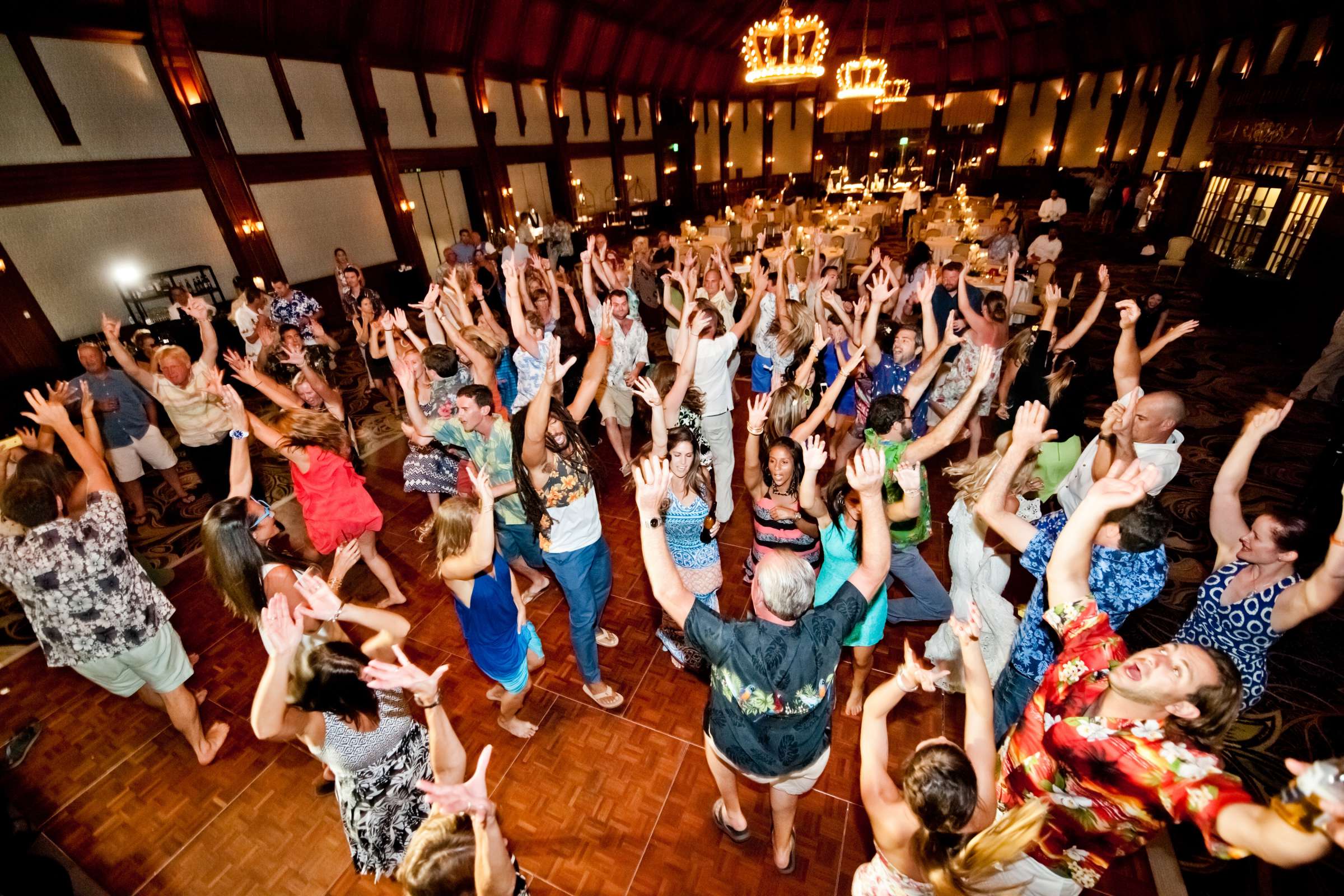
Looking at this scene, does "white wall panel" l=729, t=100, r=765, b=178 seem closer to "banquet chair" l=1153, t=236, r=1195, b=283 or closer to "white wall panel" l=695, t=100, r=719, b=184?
"white wall panel" l=695, t=100, r=719, b=184

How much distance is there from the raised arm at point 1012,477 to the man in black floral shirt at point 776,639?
2.22ft

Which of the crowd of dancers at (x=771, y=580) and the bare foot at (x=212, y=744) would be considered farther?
the bare foot at (x=212, y=744)

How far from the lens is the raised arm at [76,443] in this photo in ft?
7.48

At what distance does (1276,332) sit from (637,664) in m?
9.58

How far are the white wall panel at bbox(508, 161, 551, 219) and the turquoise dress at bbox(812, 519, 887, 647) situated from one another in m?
12.5

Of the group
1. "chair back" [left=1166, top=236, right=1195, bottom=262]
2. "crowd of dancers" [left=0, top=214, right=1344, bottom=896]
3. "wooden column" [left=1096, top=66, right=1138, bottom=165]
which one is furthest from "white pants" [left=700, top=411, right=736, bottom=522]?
"wooden column" [left=1096, top=66, right=1138, bottom=165]

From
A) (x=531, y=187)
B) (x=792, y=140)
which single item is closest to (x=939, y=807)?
(x=531, y=187)

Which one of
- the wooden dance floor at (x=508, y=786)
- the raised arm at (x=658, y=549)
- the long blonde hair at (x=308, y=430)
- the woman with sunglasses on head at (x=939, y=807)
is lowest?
the wooden dance floor at (x=508, y=786)

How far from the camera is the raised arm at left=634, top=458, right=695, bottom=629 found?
59.7 inches

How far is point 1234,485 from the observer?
2170 millimetres

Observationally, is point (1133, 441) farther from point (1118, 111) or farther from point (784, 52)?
point (1118, 111)

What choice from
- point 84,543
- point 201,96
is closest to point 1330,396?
point 84,543

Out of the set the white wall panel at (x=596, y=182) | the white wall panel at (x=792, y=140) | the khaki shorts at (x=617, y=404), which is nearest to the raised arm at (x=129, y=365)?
the khaki shorts at (x=617, y=404)

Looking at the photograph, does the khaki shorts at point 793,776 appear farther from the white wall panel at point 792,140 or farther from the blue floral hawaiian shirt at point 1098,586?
the white wall panel at point 792,140
